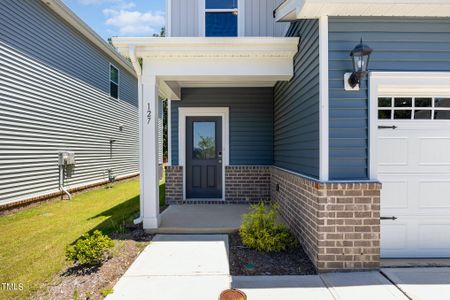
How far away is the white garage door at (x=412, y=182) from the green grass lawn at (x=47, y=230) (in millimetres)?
4066

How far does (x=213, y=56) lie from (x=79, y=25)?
571cm

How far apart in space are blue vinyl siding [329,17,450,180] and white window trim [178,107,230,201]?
3.56 meters

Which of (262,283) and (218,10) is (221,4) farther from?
(262,283)

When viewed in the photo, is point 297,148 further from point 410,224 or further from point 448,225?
point 448,225

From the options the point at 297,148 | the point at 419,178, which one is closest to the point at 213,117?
the point at 297,148

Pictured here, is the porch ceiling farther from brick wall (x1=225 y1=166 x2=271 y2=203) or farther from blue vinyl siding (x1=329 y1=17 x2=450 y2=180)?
brick wall (x1=225 y1=166 x2=271 y2=203)

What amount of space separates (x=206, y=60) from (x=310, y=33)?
160cm

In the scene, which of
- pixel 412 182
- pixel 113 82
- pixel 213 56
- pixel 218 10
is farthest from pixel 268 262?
pixel 113 82

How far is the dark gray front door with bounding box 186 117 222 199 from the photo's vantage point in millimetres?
6535

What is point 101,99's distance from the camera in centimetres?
981

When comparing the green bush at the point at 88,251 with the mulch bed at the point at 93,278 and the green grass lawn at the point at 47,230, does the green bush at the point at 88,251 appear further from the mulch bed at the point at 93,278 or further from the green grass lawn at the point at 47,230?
the green grass lawn at the point at 47,230

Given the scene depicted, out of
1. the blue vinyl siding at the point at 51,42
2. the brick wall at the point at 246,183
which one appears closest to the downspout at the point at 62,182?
the blue vinyl siding at the point at 51,42

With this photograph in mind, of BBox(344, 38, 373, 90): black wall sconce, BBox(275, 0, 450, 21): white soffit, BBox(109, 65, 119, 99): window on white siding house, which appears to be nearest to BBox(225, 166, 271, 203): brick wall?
BBox(344, 38, 373, 90): black wall sconce

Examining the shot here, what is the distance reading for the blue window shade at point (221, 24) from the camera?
5777mm
